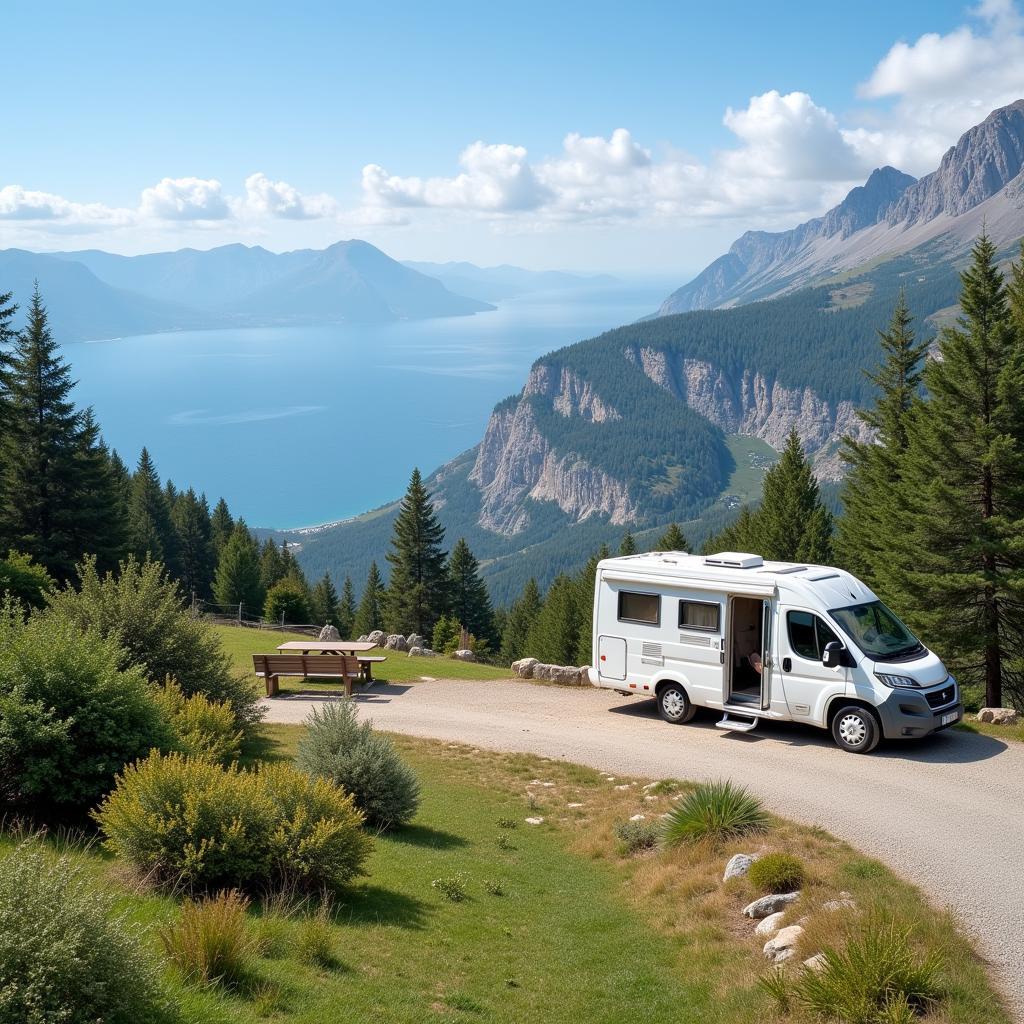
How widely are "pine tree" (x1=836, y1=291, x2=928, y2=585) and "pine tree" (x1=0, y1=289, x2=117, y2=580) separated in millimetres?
32423

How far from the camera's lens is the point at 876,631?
15281mm

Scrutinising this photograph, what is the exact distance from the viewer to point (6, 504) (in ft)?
126

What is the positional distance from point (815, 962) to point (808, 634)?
343 inches

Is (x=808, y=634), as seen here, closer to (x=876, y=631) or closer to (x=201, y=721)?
(x=876, y=631)

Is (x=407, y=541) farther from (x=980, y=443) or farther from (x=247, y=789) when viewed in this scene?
(x=247, y=789)

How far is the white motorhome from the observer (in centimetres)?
1451

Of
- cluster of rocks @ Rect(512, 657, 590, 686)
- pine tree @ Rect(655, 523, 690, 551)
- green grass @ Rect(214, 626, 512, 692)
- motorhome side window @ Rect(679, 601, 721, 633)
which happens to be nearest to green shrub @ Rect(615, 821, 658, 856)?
motorhome side window @ Rect(679, 601, 721, 633)

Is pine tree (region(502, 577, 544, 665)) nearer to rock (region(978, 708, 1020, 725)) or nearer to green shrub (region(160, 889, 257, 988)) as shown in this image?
rock (region(978, 708, 1020, 725))

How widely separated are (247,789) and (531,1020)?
3.30 meters

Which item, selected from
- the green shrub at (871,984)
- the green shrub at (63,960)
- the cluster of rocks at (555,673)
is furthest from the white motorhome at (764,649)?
the green shrub at (63,960)

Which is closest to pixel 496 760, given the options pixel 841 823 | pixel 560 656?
pixel 841 823

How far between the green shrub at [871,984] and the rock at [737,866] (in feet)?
8.98

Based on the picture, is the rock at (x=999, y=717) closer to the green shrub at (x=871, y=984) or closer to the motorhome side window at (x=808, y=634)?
the motorhome side window at (x=808, y=634)

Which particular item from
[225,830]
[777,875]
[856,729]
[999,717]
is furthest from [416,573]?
[225,830]
